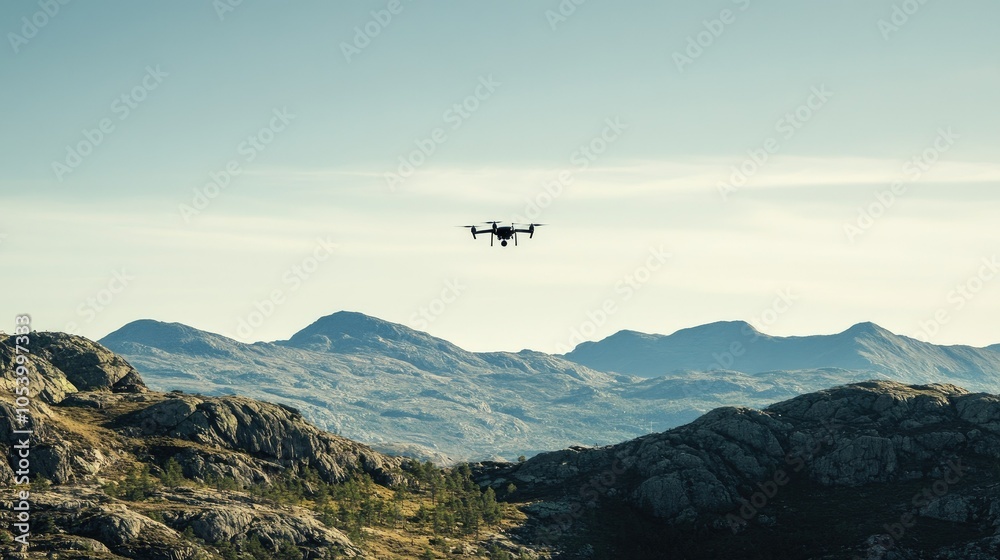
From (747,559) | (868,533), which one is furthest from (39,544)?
(868,533)

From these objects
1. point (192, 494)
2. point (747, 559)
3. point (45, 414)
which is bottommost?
point (747, 559)

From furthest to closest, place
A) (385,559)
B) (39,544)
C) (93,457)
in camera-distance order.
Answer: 1. (93,457)
2. (385,559)
3. (39,544)

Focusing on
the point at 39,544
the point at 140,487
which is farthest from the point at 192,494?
the point at 39,544

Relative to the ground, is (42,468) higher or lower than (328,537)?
higher

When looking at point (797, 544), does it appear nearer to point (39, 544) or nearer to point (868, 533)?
point (868, 533)

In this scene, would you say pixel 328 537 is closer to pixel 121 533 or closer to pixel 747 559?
pixel 121 533

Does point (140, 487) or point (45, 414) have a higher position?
point (45, 414)

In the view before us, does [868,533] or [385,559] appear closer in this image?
[385,559]

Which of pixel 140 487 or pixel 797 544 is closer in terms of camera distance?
pixel 140 487

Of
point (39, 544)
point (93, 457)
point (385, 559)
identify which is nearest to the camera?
point (39, 544)
